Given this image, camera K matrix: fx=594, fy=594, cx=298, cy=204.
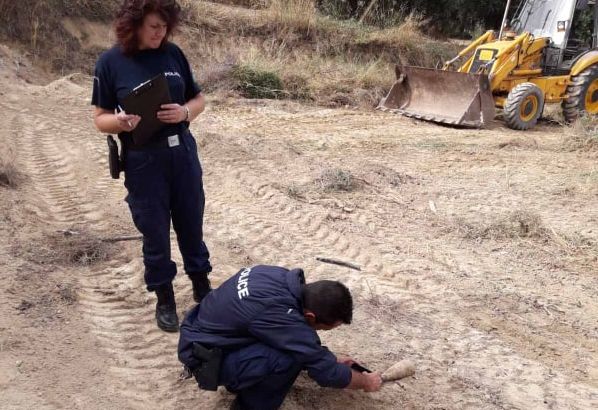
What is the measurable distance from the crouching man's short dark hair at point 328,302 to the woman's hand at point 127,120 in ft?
3.67

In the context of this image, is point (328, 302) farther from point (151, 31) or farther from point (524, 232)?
point (524, 232)

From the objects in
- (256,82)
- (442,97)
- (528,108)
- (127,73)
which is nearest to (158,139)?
(127,73)

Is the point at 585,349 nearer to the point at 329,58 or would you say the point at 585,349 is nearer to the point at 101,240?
the point at 101,240

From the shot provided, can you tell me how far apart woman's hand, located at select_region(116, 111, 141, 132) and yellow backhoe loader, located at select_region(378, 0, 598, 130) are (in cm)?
669

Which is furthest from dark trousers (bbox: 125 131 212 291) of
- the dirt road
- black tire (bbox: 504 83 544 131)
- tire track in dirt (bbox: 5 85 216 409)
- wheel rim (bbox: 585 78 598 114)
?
wheel rim (bbox: 585 78 598 114)

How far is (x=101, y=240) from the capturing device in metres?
4.31

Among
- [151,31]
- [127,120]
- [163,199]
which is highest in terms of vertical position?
[151,31]

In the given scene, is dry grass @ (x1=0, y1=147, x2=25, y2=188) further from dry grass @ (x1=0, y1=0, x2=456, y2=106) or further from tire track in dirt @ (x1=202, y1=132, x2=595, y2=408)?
dry grass @ (x1=0, y1=0, x2=456, y2=106)

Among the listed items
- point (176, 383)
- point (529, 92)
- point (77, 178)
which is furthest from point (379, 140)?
point (176, 383)

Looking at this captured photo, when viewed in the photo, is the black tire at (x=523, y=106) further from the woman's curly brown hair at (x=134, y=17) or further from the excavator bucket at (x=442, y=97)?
the woman's curly brown hair at (x=134, y=17)

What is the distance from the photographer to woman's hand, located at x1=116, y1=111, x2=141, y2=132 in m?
2.73

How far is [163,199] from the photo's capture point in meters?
3.00

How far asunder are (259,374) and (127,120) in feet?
4.21

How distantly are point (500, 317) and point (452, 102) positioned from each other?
6.05 meters
